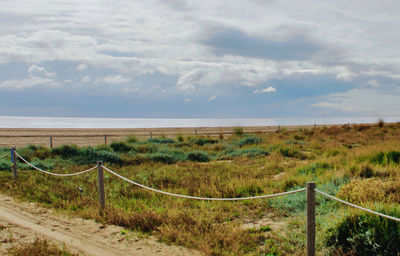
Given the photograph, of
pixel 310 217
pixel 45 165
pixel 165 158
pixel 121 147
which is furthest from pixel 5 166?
pixel 310 217

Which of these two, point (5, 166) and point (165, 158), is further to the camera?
point (165, 158)

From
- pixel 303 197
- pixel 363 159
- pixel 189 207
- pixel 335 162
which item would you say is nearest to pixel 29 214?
pixel 189 207

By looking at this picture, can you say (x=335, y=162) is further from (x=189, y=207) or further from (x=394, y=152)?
(x=189, y=207)

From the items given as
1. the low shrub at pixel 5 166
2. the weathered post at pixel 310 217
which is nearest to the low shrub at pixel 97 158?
the low shrub at pixel 5 166

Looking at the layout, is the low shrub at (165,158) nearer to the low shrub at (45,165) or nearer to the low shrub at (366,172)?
the low shrub at (45,165)

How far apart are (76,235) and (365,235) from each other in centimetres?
473

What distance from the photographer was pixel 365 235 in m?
4.39

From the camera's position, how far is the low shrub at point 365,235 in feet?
13.9

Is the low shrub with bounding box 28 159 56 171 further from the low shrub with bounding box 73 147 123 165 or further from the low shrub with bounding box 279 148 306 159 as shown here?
the low shrub with bounding box 279 148 306 159

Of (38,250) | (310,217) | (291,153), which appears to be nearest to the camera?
(310,217)

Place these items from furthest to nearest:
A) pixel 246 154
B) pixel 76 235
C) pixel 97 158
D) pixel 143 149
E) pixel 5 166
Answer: pixel 143 149, pixel 246 154, pixel 97 158, pixel 5 166, pixel 76 235

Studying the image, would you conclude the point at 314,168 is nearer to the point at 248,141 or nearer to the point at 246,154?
the point at 246,154

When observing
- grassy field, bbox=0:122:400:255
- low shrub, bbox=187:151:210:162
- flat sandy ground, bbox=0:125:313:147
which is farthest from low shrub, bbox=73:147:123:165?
flat sandy ground, bbox=0:125:313:147

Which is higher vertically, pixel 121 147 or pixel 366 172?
pixel 121 147
